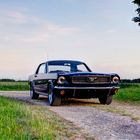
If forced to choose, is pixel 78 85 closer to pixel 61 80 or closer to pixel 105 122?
pixel 61 80

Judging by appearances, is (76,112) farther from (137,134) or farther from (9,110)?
(137,134)

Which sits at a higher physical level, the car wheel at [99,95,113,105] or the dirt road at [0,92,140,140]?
the car wheel at [99,95,113,105]

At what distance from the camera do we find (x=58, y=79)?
17.0 metres

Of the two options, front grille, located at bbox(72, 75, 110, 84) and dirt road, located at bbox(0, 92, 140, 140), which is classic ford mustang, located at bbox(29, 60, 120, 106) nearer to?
front grille, located at bbox(72, 75, 110, 84)

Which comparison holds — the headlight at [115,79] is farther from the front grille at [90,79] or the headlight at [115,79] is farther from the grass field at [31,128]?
the grass field at [31,128]

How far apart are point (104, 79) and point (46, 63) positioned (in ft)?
9.49

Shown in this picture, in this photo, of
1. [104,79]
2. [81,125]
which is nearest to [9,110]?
[81,125]

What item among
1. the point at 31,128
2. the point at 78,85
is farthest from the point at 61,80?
the point at 31,128

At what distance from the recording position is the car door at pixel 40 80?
18.6 m

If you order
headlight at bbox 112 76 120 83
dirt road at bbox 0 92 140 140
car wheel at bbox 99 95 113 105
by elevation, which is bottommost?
dirt road at bbox 0 92 140 140

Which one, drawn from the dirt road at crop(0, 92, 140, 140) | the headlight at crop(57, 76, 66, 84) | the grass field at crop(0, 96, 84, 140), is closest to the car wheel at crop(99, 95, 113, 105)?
the headlight at crop(57, 76, 66, 84)

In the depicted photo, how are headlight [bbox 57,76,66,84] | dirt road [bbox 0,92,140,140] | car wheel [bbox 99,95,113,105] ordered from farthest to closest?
car wheel [bbox 99,95,113,105] < headlight [bbox 57,76,66,84] < dirt road [bbox 0,92,140,140]

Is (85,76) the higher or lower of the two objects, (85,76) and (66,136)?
the higher

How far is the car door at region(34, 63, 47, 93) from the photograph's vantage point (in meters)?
18.6
